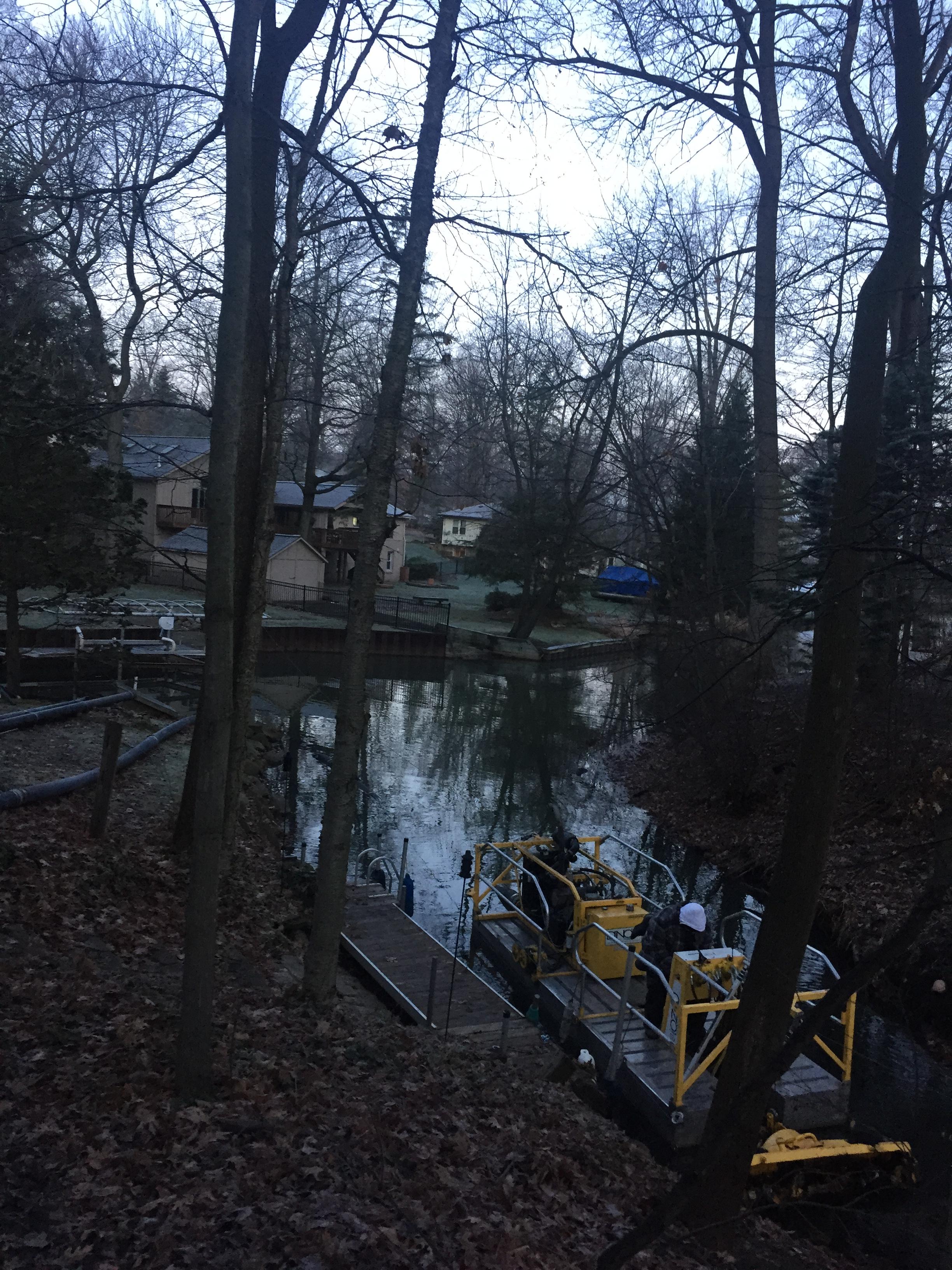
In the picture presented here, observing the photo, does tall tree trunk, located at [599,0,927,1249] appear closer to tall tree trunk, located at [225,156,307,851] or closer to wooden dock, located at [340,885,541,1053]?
wooden dock, located at [340,885,541,1053]

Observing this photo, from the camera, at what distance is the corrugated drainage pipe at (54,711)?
1675 centimetres

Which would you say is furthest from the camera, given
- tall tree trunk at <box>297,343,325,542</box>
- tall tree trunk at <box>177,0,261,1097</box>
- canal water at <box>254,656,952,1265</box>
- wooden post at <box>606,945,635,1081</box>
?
tall tree trunk at <box>297,343,325,542</box>

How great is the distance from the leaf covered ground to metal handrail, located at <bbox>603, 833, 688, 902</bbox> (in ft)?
13.9

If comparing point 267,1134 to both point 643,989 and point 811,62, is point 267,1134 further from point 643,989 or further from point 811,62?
point 811,62

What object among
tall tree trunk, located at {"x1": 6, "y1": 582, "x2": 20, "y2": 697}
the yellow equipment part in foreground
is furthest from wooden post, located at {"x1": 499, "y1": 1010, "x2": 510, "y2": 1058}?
tall tree trunk, located at {"x1": 6, "y1": 582, "x2": 20, "y2": 697}

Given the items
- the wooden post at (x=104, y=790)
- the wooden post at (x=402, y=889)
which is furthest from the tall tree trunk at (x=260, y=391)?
the wooden post at (x=402, y=889)

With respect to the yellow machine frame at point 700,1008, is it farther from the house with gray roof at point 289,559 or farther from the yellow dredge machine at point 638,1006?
the house with gray roof at point 289,559

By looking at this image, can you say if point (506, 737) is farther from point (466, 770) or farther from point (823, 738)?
point (823, 738)

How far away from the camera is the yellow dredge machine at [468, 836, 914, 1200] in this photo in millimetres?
8617

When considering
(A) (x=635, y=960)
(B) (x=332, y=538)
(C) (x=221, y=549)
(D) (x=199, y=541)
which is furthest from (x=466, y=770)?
(B) (x=332, y=538)

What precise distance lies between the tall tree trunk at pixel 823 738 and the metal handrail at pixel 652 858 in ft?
18.2

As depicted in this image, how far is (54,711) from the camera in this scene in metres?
19.0

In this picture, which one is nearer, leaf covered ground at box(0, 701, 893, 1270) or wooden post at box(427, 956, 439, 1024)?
leaf covered ground at box(0, 701, 893, 1270)

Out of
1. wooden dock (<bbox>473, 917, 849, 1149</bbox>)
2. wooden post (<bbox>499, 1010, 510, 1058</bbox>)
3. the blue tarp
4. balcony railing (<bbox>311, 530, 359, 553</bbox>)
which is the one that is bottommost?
wooden dock (<bbox>473, 917, 849, 1149</bbox>)
